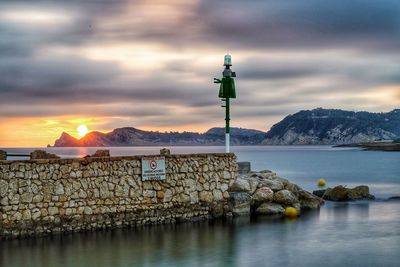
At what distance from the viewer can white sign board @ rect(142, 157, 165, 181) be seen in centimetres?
1742

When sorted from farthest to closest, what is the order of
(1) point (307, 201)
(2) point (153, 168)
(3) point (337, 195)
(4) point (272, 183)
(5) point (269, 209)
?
(3) point (337, 195) → (1) point (307, 201) → (4) point (272, 183) → (5) point (269, 209) → (2) point (153, 168)

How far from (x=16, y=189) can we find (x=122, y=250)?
340cm

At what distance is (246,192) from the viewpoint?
19.8 metres

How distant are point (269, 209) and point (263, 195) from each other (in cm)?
57

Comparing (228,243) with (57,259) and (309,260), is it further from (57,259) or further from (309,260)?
(57,259)

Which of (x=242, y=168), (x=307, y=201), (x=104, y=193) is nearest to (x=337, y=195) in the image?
(x=307, y=201)

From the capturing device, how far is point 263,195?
2041 centimetres

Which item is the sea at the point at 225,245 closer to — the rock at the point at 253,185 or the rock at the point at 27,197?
the rock at the point at 27,197

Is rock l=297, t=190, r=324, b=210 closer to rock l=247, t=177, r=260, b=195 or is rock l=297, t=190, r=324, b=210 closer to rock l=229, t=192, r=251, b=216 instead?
rock l=247, t=177, r=260, b=195

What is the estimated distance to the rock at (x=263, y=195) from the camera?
800 inches

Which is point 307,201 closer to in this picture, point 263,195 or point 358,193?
point 263,195

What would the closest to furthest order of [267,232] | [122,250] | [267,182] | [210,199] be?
[122,250] → [267,232] → [210,199] → [267,182]

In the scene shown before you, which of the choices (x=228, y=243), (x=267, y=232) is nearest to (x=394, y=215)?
(x=267, y=232)

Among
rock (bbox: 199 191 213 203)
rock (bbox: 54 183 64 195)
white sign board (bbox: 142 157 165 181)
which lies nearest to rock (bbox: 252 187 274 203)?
rock (bbox: 199 191 213 203)
